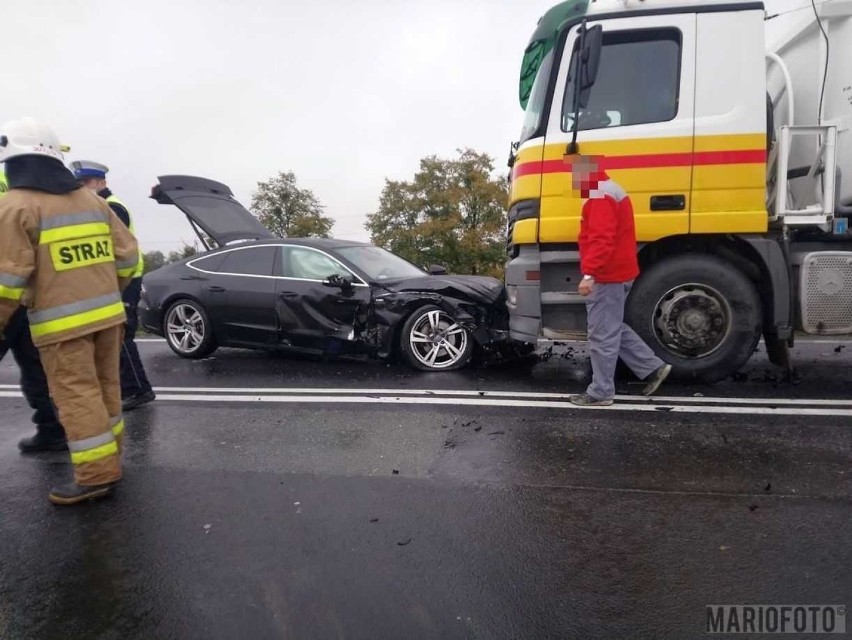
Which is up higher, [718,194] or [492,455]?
[718,194]

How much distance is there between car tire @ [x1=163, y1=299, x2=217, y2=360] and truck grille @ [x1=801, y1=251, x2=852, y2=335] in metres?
5.87

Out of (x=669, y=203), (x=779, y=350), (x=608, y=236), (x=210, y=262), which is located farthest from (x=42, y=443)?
(x=779, y=350)

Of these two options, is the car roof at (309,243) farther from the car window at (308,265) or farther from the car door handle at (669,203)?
the car door handle at (669,203)

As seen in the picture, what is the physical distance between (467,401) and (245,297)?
3.14 meters

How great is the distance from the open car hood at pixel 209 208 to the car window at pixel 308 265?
1.25 m

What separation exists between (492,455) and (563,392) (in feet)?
5.18

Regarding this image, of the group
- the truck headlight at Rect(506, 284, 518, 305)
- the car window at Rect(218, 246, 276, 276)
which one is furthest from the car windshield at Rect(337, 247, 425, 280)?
the truck headlight at Rect(506, 284, 518, 305)

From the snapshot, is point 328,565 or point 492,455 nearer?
point 328,565

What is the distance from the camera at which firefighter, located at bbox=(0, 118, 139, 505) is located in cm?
290

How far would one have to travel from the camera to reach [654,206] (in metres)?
4.64

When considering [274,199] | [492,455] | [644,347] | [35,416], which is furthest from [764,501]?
[274,199]

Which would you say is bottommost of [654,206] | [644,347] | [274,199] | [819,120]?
[644,347]

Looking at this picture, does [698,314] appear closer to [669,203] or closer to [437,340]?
[669,203]

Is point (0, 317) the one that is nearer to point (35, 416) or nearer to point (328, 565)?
point (35, 416)
